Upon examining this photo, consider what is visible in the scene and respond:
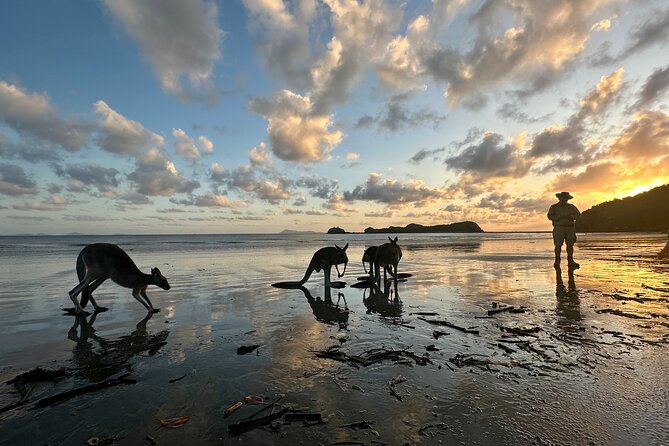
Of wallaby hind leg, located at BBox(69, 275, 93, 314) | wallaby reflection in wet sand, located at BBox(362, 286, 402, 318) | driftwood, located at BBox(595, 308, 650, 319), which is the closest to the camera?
driftwood, located at BBox(595, 308, 650, 319)

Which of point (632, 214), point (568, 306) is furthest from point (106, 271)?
point (632, 214)

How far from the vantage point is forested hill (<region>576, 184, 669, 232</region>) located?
9412cm

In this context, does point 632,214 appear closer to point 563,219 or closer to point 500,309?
point 563,219

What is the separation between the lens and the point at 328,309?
9.86 meters

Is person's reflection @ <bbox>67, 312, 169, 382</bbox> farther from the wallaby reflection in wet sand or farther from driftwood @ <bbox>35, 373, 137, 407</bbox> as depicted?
the wallaby reflection in wet sand

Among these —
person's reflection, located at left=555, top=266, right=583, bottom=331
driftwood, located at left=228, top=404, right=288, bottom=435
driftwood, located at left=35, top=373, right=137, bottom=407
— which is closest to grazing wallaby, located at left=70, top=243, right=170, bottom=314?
driftwood, located at left=35, top=373, right=137, bottom=407

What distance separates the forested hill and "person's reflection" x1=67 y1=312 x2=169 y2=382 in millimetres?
116651

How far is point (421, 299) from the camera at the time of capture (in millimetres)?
10969

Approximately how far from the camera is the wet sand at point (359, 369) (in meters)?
3.62

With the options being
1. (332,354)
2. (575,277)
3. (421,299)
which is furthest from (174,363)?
(575,277)

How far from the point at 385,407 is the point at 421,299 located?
723cm

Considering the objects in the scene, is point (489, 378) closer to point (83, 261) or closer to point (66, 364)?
point (66, 364)

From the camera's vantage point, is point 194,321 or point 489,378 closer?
point 489,378

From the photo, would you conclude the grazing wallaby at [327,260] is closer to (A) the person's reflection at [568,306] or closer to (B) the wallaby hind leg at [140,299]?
(B) the wallaby hind leg at [140,299]
